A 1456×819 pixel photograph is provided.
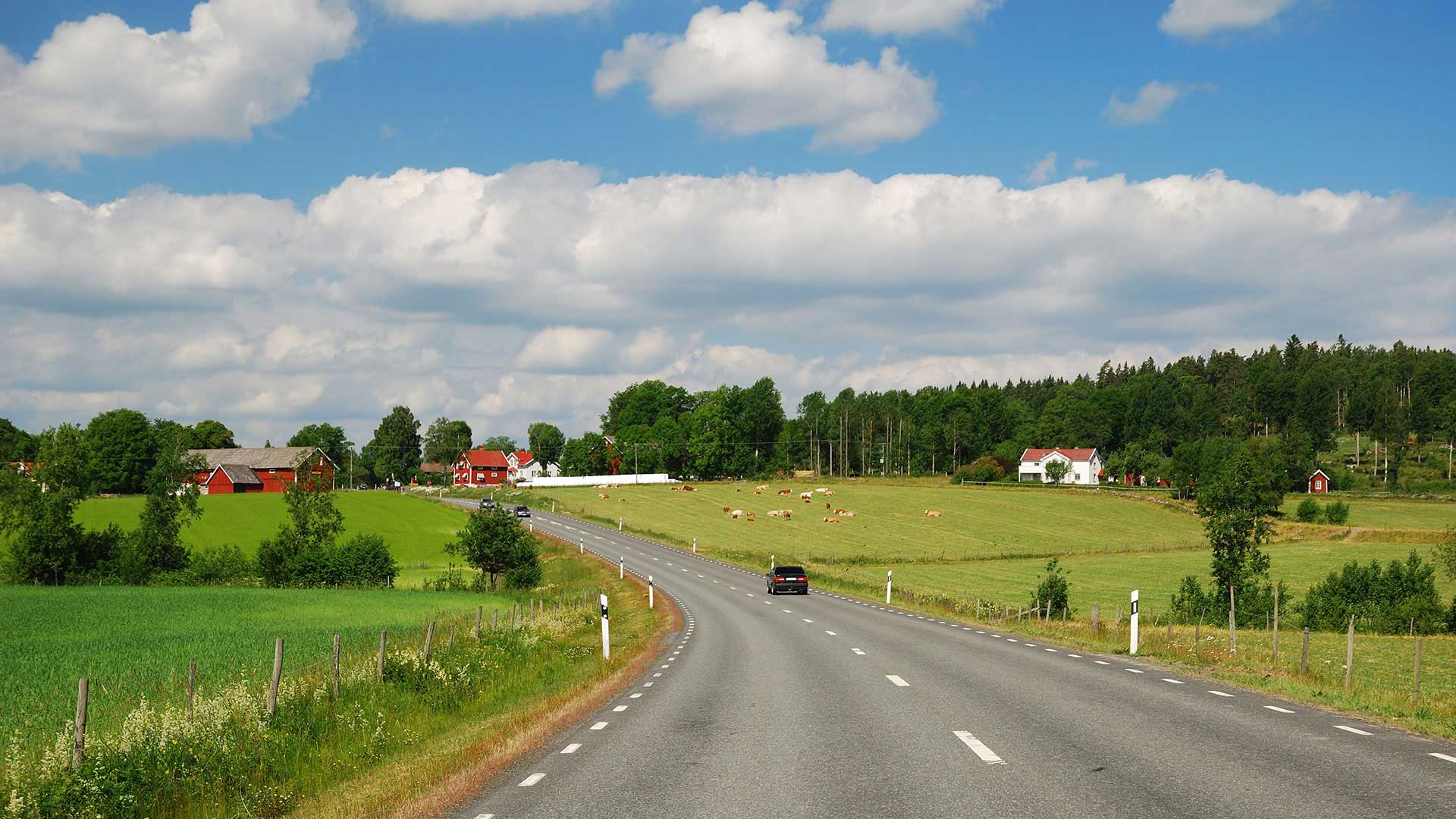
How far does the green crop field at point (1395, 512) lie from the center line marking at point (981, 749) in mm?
99807

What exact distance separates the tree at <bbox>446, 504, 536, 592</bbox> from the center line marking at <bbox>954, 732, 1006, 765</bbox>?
5111cm

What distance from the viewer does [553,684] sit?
19750 millimetres

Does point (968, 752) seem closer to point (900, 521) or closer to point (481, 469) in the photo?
point (900, 521)

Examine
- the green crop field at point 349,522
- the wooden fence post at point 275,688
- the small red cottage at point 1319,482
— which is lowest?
the green crop field at point 349,522

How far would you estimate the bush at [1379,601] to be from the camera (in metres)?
45.6

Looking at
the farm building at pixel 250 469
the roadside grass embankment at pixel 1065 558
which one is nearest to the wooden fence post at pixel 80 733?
the roadside grass embankment at pixel 1065 558

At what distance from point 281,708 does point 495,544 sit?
4629 centimetres

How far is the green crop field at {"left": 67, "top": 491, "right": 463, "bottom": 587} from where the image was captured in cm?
8125

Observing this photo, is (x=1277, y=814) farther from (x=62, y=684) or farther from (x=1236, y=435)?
(x=1236, y=435)

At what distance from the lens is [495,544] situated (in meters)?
59.5

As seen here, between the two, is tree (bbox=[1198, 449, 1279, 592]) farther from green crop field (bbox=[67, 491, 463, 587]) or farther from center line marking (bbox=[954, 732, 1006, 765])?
center line marking (bbox=[954, 732, 1006, 765])

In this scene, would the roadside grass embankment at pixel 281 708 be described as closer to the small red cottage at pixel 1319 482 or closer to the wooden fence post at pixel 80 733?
the wooden fence post at pixel 80 733

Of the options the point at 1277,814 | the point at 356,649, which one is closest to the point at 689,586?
the point at 356,649

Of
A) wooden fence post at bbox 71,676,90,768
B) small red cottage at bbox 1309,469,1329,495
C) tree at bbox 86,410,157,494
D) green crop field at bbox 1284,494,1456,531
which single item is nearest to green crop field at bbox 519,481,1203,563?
green crop field at bbox 1284,494,1456,531
